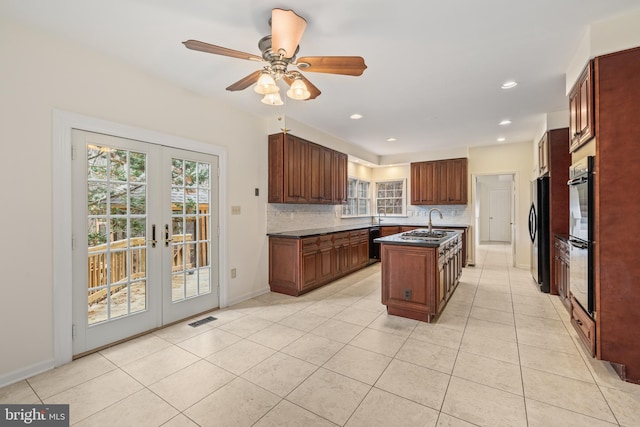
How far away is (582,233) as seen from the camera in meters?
2.33

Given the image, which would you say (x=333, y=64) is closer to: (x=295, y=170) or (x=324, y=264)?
(x=295, y=170)

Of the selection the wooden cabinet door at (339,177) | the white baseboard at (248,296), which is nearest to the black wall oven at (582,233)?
the wooden cabinet door at (339,177)

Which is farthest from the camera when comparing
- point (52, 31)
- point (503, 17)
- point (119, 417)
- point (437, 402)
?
point (52, 31)

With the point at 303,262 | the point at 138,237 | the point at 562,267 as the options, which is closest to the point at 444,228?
the point at 562,267

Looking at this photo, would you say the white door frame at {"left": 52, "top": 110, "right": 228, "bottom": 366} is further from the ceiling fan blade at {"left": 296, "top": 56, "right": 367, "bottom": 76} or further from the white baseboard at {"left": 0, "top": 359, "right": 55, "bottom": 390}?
the ceiling fan blade at {"left": 296, "top": 56, "right": 367, "bottom": 76}

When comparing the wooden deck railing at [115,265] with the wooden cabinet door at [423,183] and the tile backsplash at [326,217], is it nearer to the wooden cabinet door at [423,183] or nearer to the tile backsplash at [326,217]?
the tile backsplash at [326,217]

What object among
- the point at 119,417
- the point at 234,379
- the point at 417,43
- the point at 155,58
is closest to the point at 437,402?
the point at 234,379

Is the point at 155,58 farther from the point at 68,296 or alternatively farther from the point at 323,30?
the point at 68,296

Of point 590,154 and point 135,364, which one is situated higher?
point 590,154

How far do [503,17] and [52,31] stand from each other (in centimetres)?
343

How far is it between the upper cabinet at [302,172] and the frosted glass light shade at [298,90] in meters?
1.99

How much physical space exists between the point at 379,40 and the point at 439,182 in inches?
192

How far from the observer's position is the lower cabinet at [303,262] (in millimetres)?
4117

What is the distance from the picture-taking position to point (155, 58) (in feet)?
8.55
